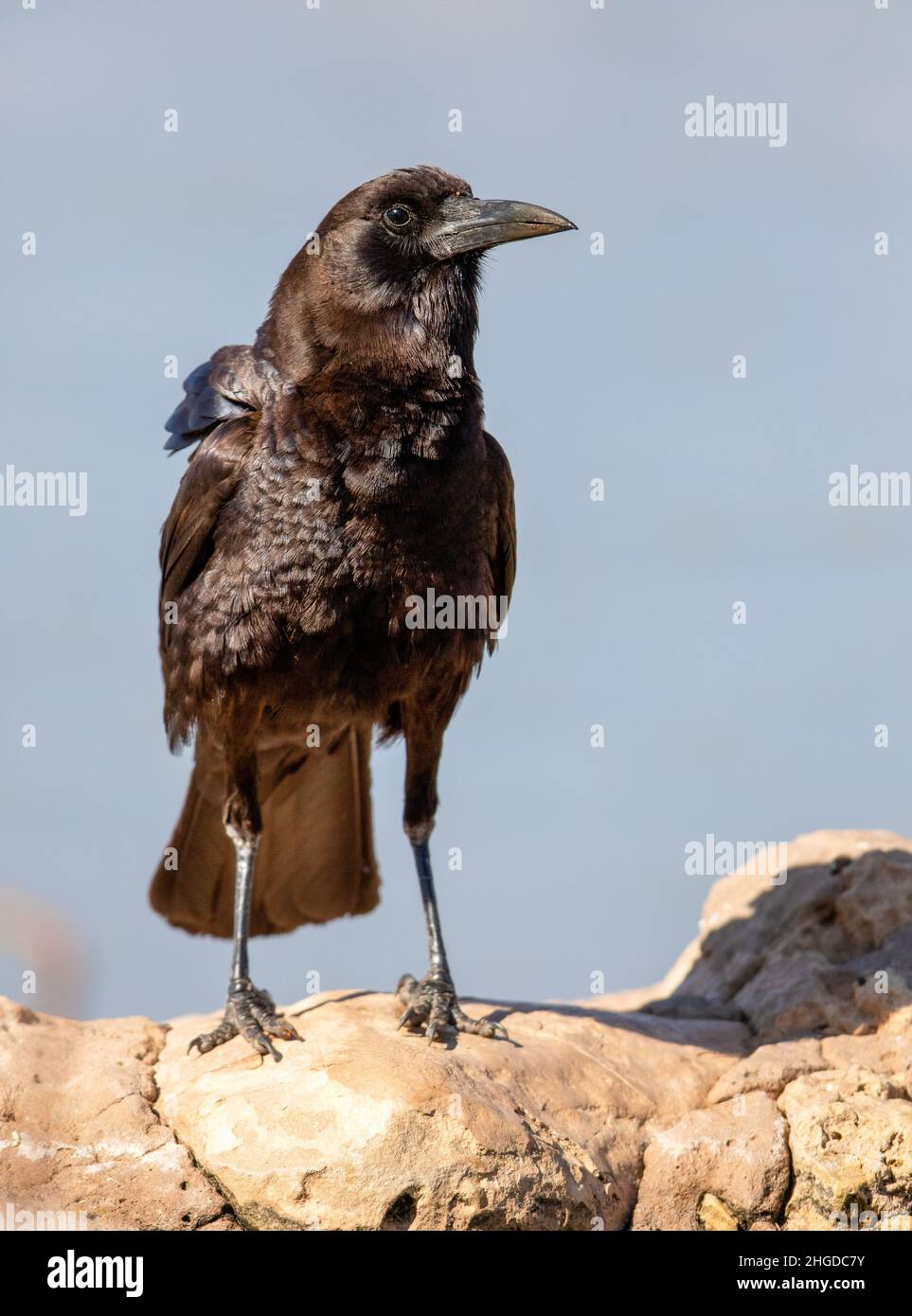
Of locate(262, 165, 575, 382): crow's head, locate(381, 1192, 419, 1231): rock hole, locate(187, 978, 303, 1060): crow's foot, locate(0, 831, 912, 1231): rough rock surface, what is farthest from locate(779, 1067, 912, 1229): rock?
locate(262, 165, 575, 382): crow's head

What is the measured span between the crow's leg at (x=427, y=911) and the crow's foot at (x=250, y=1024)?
52 cm

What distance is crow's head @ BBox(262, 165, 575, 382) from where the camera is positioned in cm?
680

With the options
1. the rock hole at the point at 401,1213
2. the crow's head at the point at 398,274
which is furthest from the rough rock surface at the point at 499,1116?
the crow's head at the point at 398,274

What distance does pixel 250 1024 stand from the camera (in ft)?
21.6

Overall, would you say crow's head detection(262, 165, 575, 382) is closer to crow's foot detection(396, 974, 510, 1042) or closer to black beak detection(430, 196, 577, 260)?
black beak detection(430, 196, 577, 260)

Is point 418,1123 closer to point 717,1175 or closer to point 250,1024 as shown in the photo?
point 250,1024

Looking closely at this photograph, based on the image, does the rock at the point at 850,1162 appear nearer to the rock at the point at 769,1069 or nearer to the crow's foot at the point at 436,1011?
the rock at the point at 769,1069

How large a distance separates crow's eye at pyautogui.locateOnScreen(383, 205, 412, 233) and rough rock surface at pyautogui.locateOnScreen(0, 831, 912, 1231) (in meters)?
3.46

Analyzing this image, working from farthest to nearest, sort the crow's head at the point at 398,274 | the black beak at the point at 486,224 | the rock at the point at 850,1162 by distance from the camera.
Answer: the black beak at the point at 486,224 < the crow's head at the point at 398,274 < the rock at the point at 850,1162

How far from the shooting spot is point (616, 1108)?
639cm

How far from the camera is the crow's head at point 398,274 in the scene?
680 cm
